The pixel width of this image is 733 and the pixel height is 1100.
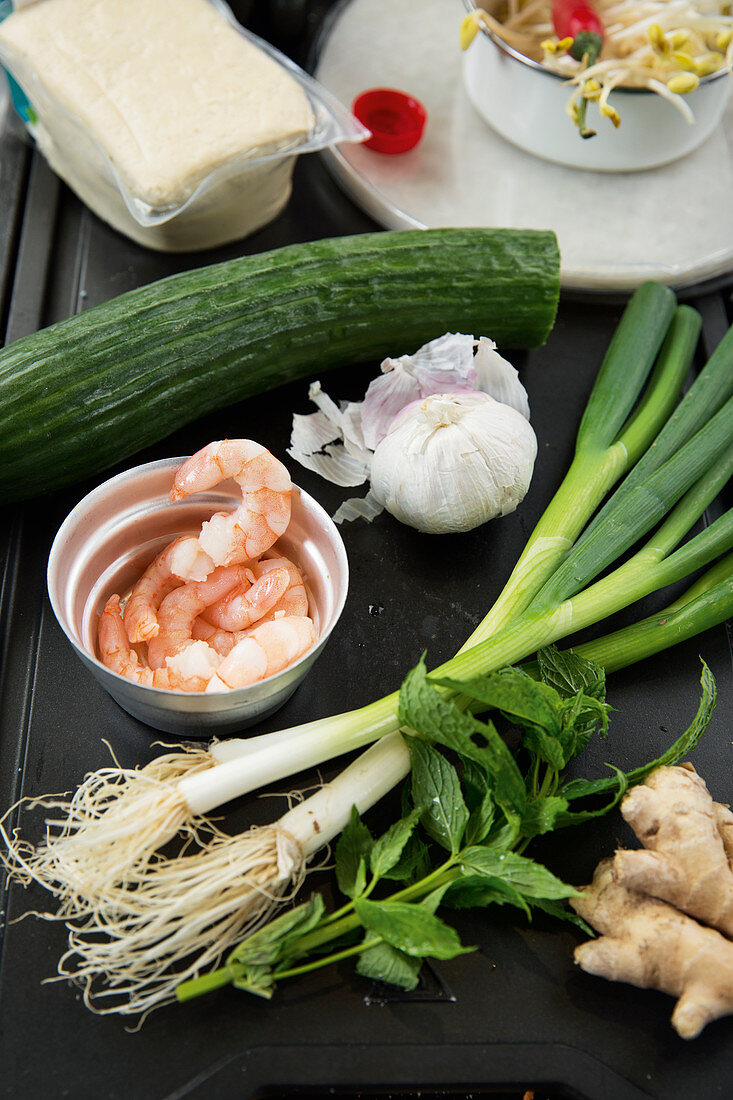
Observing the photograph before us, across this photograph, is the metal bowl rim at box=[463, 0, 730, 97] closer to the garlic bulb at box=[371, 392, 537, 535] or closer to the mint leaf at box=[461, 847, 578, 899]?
the garlic bulb at box=[371, 392, 537, 535]

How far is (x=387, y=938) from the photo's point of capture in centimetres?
88

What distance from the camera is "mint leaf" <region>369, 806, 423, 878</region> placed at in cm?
93

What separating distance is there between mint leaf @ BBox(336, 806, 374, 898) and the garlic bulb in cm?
40

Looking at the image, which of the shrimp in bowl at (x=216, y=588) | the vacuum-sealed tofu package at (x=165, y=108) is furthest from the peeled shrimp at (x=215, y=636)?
the vacuum-sealed tofu package at (x=165, y=108)

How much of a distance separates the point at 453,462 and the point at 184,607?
36 centimetres

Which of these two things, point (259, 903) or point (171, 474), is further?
point (171, 474)

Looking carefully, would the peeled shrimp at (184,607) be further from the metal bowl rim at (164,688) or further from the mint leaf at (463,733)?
the mint leaf at (463,733)

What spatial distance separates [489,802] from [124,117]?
1.03m

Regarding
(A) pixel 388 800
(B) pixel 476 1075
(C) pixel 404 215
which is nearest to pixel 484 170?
(C) pixel 404 215

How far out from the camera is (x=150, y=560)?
115cm

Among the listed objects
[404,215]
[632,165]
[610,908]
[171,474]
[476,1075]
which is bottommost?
[476,1075]

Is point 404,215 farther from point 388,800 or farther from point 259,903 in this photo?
point 259,903

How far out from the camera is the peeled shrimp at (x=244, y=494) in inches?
41.5

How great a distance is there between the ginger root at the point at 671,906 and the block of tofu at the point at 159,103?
0.98 metres
